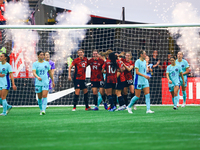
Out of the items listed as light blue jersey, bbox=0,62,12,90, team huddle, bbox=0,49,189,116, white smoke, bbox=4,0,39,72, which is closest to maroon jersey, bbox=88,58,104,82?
team huddle, bbox=0,49,189,116

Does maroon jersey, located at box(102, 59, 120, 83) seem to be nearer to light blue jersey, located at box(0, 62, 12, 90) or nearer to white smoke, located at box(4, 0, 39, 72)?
light blue jersey, located at box(0, 62, 12, 90)

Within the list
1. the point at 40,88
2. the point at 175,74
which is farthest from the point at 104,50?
the point at 40,88

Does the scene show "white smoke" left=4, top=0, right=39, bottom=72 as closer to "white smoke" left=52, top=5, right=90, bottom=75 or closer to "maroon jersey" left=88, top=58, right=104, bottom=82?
"white smoke" left=52, top=5, right=90, bottom=75

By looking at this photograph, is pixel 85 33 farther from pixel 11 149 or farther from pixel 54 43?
pixel 11 149

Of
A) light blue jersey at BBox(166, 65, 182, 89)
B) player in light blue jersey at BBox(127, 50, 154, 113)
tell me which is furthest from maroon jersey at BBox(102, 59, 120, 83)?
light blue jersey at BBox(166, 65, 182, 89)

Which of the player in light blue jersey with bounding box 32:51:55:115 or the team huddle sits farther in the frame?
the player in light blue jersey with bounding box 32:51:55:115

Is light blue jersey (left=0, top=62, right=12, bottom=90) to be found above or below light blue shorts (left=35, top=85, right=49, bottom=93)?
above

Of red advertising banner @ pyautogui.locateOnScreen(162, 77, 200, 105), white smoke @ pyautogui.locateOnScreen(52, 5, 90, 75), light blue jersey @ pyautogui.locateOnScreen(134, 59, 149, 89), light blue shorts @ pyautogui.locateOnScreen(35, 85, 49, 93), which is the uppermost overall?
white smoke @ pyautogui.locateOnScreen(52, 5, 90, 75)

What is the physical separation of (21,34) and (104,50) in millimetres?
4422

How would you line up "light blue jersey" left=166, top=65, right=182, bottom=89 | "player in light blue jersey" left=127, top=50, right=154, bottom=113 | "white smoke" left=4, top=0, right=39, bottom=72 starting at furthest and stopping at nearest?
"white smoke" left=4, top=0, right=39, bottom=72
"light blue jersey" left=166, top=65, right=182, bottom=89
"player in light blue jersey" left=127, top=50, right=154, bottom=113

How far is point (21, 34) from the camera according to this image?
16188mm

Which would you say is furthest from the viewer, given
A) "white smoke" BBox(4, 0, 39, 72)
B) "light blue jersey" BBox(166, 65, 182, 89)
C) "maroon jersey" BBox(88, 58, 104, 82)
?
"white smoke" BBox(4, 0, 39, 72)

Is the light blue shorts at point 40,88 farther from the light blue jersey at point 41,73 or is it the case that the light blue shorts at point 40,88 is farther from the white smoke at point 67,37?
the white smoke at point 67,37

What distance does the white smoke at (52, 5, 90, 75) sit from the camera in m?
15.1
